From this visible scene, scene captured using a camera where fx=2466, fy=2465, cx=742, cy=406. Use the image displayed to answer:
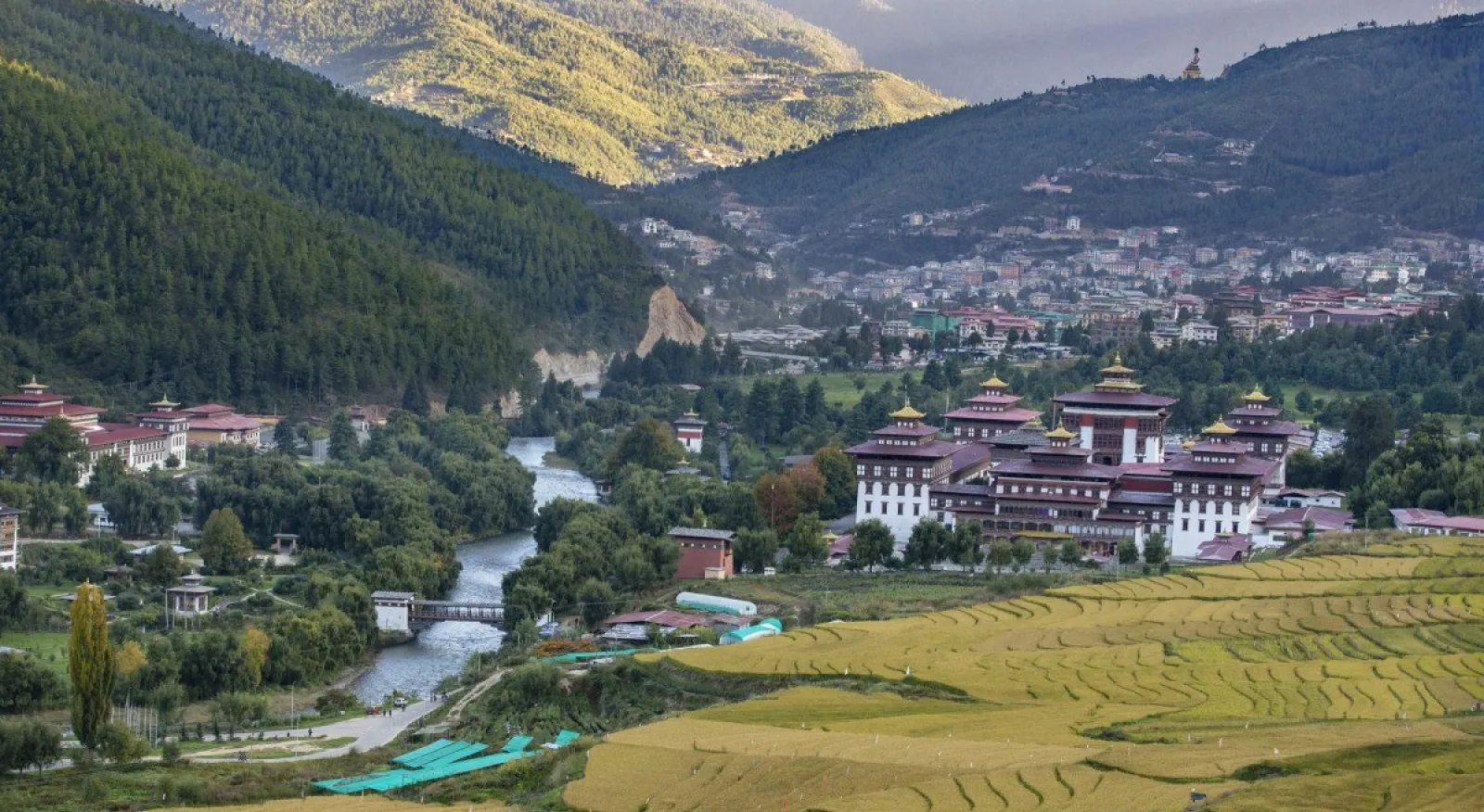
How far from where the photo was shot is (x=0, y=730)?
44.8m

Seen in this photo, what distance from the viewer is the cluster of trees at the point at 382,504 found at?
7112 centimetres

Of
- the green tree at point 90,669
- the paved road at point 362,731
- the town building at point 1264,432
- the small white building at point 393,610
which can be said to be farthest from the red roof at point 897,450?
the green tree at point 90,669

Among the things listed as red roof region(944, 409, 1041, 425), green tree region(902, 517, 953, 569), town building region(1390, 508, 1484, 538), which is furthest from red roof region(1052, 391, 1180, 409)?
town building region(1390, 508, 1484, 538)

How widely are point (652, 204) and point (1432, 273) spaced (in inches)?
2461

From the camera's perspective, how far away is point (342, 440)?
94.2 metres

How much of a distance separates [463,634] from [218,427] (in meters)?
31.5

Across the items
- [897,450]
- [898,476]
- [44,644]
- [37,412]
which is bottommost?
[44,644]

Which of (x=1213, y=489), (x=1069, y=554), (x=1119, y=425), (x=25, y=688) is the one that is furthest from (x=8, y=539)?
(x=1119, y=425)

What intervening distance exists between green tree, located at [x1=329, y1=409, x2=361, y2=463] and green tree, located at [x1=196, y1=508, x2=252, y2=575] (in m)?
20.2

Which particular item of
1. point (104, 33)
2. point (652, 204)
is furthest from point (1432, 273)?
point (104, 33)

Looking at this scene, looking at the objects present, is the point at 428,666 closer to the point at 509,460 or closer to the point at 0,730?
the point at 0,730

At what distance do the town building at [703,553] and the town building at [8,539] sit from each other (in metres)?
18.1

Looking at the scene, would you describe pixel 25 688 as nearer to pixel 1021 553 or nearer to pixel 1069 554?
pixel 1021 553

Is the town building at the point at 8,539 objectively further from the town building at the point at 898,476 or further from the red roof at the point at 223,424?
the red roof at the point at 223,424
